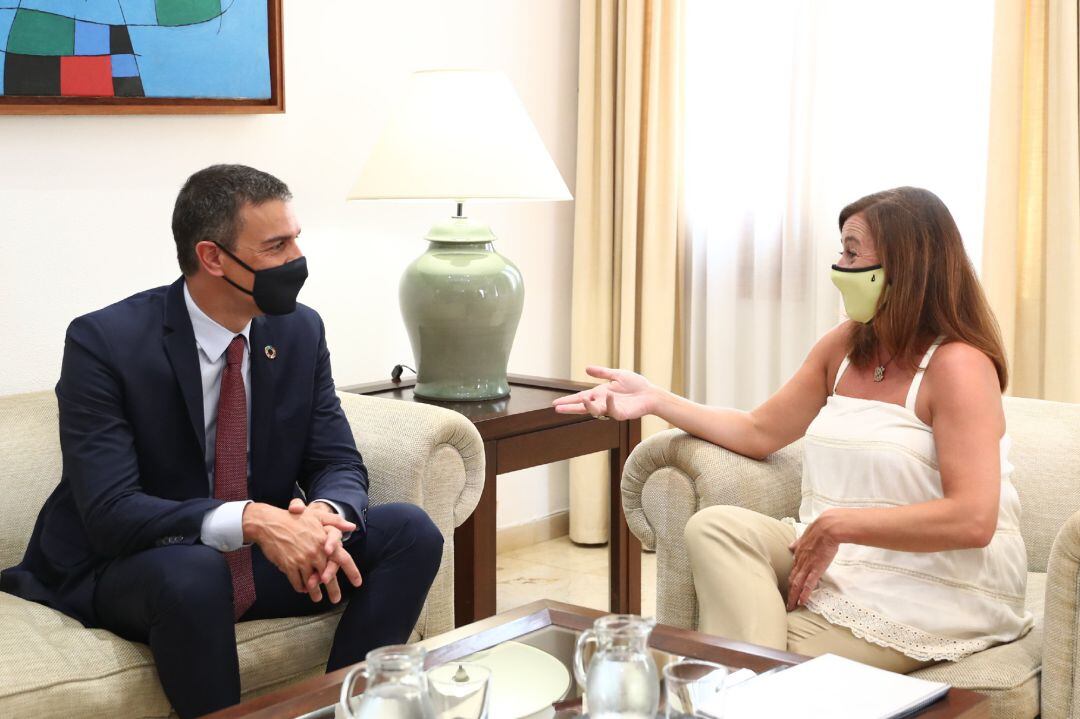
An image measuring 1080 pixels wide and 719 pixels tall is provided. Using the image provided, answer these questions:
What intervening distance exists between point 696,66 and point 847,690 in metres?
2.55

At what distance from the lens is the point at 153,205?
111 inches

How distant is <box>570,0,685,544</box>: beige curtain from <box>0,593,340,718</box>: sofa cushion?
1813 mm

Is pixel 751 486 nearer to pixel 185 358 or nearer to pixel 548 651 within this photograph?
pixel 548 651

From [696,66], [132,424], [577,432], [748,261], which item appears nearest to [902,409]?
[577,432]

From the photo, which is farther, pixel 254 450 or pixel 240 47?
pixel 240 47

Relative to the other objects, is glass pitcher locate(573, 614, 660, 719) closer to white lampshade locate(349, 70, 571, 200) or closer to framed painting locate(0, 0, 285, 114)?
white lampshade locate(349, 70, 571, 200)

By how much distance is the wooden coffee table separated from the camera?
1.41 m

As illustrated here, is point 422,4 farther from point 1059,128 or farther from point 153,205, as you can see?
point 1059,128

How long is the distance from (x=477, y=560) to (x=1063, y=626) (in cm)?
124

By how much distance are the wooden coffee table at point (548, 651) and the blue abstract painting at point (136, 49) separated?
156 centimetres

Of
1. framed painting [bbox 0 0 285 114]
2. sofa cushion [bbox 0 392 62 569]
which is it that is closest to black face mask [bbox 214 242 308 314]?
sofa cushion [bbox 0 392 62 569]

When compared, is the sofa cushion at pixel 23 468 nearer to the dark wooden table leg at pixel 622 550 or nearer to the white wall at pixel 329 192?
the white wall at pixel 329 192

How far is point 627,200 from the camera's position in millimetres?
3662

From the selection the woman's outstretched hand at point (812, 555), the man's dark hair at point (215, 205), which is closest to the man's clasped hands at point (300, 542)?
the man's dark hair at point (215, 205)
